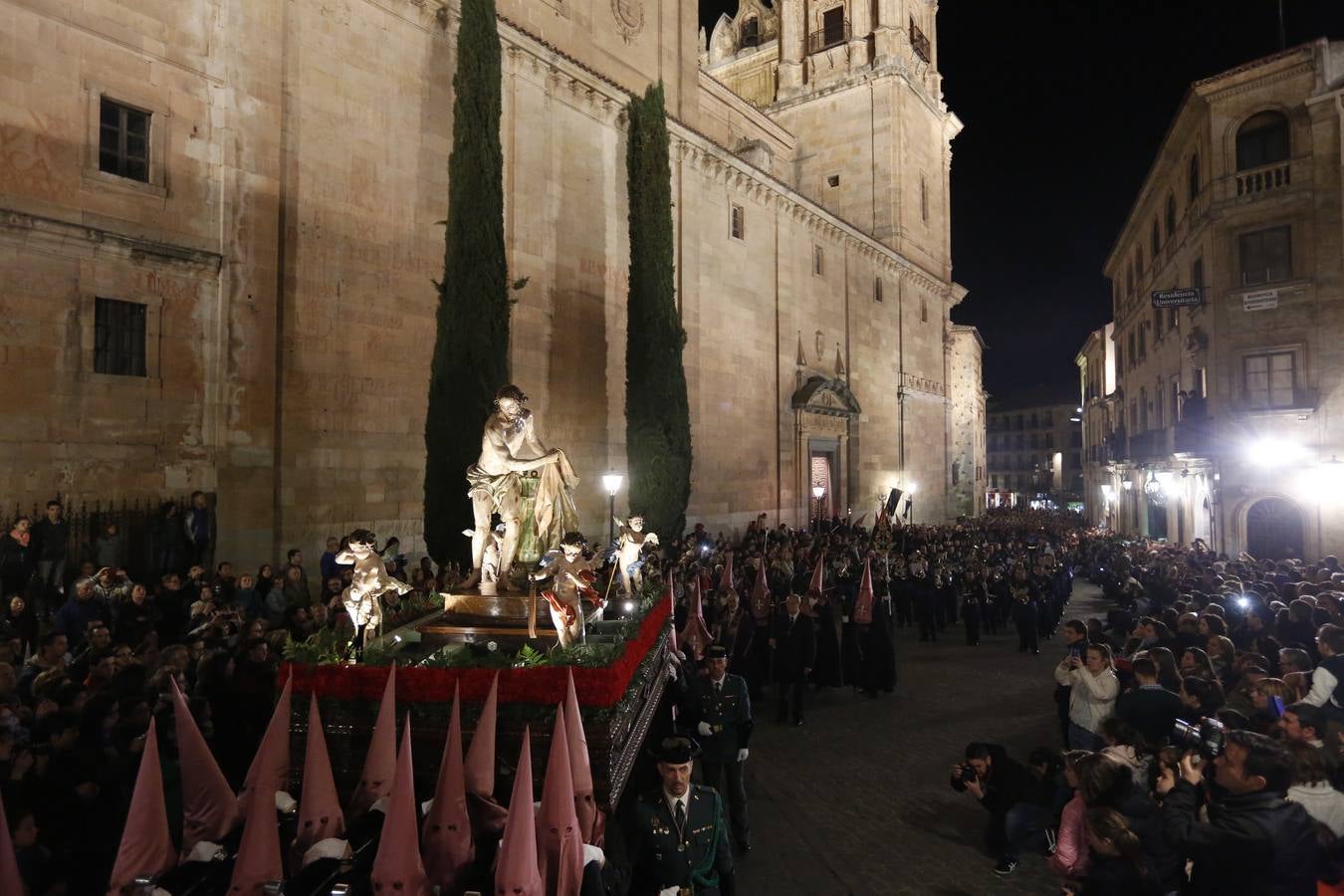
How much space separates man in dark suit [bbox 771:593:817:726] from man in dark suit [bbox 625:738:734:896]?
18.7ft

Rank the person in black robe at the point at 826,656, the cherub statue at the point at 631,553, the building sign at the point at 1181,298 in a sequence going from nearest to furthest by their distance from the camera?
the cherub statue at the point at 631,553 → the person in black robe at the point at 826,656 → the building sign at the point at 1181,298

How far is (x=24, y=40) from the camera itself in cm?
1148

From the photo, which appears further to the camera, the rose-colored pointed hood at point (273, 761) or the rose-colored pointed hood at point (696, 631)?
the rose-colored pointed hood at point (696, 631)

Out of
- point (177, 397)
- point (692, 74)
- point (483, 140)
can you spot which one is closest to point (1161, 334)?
point (692, 74)

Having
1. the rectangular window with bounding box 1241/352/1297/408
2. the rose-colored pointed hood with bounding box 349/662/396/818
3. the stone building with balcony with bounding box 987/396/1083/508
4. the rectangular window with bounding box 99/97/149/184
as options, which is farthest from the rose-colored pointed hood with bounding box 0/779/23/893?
the stone building with balcony with bounding box 987/396/1083/508

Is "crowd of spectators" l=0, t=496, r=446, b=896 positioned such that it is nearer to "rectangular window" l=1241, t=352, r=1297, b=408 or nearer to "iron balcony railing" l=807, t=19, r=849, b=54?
"rectangular window" l=1241, t=352, r=1297, b=408

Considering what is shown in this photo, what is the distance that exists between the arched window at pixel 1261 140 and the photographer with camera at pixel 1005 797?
25.5m

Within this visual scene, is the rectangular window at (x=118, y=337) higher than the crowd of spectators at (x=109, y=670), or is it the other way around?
the rectangular window at (x=118, y=337)

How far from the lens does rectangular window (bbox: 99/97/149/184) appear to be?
12.5 metres

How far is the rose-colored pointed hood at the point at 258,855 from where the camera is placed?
14.7ft

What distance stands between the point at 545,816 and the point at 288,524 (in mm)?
11102

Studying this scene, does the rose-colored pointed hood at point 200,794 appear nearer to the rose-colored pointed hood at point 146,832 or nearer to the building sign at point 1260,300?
the rose-colored pointed hood at point 146,832

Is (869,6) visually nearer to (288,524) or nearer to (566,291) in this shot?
(566,291)

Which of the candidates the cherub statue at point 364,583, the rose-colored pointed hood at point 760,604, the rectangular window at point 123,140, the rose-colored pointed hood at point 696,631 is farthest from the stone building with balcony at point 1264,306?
the rectangular window at point 123,140
